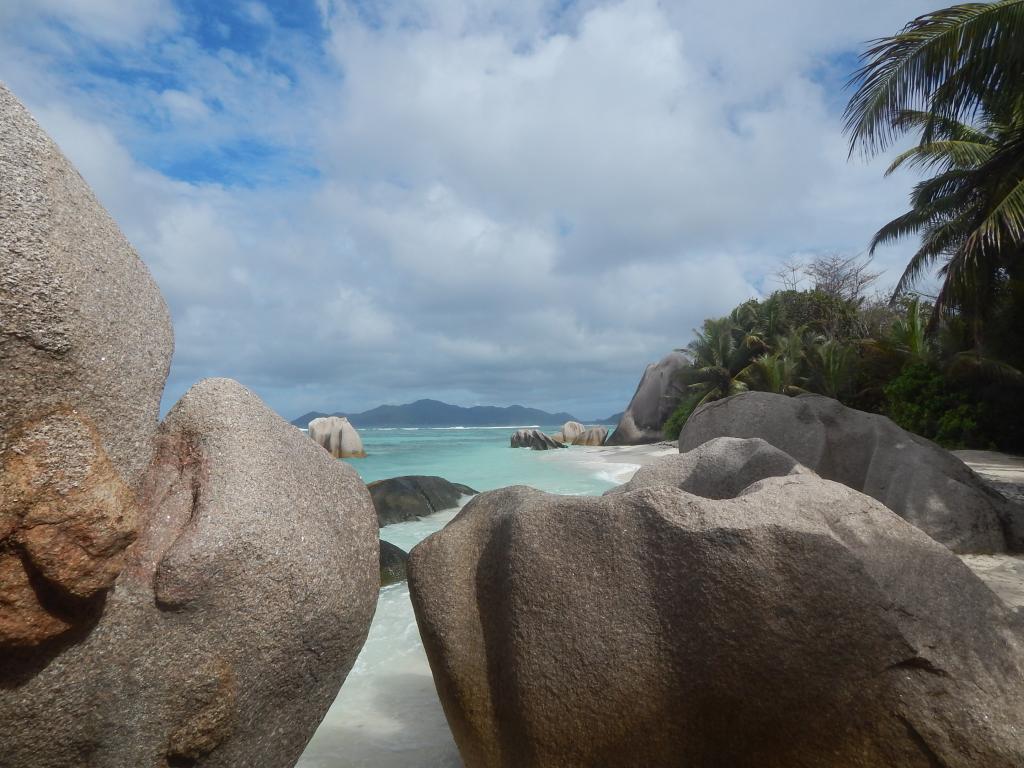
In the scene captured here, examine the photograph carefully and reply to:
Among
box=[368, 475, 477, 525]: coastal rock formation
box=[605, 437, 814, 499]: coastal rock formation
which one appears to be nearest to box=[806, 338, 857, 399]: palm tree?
box=[368, 475, 477, 525]: coastal rock formation

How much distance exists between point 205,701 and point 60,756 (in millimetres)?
414

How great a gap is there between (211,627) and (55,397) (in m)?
0.88

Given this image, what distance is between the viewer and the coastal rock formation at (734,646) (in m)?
2.56

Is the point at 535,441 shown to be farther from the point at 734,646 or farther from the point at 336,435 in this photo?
the point at 734,646

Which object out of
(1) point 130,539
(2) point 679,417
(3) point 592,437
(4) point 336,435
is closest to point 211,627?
(1) point 130,539

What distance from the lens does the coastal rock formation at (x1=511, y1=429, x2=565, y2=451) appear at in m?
36.8

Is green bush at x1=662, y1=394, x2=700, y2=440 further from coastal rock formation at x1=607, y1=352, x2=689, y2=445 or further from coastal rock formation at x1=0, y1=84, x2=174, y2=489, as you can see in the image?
coastal rock formation at x1=0, y1=84, x2=174, y2=489

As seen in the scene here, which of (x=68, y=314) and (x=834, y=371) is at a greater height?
(x=834, y=371)

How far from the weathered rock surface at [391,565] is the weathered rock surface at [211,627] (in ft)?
16.5

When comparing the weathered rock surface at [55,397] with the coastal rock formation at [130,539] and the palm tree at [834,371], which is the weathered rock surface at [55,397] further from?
the palm tree at [834,371]

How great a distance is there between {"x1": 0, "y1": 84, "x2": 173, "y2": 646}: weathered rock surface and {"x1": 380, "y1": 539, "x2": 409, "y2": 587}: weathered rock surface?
18.6 ft

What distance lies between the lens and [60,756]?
2.15 meters

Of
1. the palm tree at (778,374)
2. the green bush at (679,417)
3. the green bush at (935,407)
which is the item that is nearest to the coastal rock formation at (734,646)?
the green bush at (935,407)

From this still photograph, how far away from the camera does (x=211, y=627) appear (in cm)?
234
